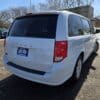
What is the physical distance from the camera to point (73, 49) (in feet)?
15.3

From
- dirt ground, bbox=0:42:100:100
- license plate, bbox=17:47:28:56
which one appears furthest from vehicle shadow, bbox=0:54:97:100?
license plate, bbox=17:47:28:56

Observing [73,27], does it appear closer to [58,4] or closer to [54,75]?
[54,75]

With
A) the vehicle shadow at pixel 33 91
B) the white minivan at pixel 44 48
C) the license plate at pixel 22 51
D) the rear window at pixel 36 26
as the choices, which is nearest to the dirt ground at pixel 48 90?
the vehicle shadow at pixel 33 91

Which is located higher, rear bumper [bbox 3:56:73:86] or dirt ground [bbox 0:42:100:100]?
rear bumper [bbox 3:56:73:86]

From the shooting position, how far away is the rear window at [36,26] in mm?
4270

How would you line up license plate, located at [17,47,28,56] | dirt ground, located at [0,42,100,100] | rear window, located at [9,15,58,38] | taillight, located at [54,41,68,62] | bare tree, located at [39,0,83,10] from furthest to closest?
1. bare tree, located at [39,0,83,10]
2. dirt ground, located at [0,42,100,100]
3. license plate, located at [17,47,28,56]
4. rear window, located at [9,15,58,38]
5. taillight, located at [54,41,68,62]

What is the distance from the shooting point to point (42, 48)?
4160 mm

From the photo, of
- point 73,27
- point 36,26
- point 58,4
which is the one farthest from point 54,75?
point 58,4

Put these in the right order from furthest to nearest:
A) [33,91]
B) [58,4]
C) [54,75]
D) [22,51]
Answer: [58,4], [33,91], [22,51], [54,75]

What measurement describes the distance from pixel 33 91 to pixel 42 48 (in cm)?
124

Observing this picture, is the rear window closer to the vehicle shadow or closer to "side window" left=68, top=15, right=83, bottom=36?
"side window" left=68, top=15, right=83, bottom=36

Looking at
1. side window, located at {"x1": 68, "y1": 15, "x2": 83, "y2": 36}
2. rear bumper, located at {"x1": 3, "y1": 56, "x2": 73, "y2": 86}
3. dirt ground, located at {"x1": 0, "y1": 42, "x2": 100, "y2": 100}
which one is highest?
side window, located at {"x1": 68, "y1": 15, "x2": 83, "y2": 36}

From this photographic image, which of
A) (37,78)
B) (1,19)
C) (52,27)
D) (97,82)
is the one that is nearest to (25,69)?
(37,78)

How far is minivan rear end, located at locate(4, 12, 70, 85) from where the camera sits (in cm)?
412
